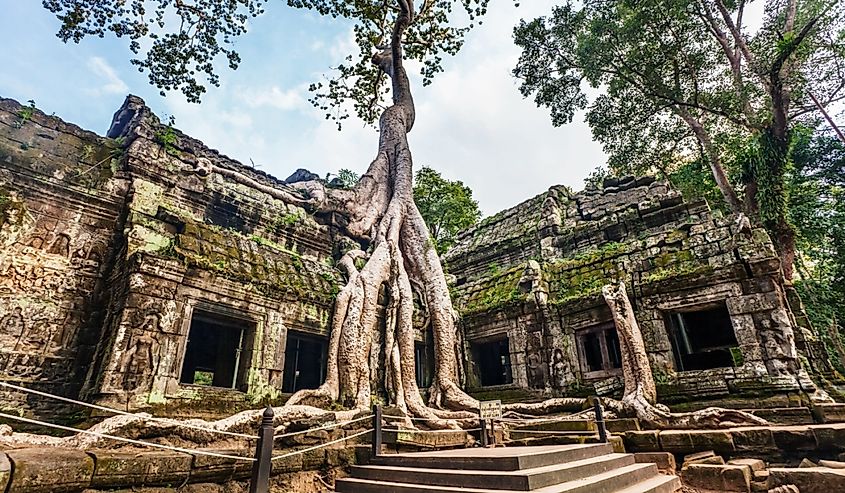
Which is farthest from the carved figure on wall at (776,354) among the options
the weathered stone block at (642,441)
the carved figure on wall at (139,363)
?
the carved figure on wall at (139,363)

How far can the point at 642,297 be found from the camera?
754 centimetres

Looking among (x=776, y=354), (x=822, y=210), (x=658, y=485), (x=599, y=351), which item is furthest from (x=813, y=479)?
(x=822, y=210)

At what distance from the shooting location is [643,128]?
41.8ft

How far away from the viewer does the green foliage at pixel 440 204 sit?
18.7 metres

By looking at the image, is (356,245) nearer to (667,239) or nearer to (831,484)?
(667,239)

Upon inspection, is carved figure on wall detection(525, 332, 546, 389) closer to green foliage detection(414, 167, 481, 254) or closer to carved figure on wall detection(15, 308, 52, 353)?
carved figure on wall detection(15, 308, 52, 353)

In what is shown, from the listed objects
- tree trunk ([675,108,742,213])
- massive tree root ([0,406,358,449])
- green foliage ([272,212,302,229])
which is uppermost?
tree trunk ([675,108,742,213])

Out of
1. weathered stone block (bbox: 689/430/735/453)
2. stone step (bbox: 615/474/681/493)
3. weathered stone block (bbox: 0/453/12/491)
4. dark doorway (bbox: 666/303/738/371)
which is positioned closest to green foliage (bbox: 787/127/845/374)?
dark doorway (bbox: 666/303/738/371)

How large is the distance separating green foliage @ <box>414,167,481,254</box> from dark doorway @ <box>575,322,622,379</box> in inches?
419

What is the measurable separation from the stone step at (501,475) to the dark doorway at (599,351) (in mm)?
3267

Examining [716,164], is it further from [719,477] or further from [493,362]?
[719,477]

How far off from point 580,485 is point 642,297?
514 cm

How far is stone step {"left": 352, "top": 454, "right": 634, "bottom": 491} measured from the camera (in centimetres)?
319

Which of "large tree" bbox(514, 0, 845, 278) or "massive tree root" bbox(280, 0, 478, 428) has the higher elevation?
"large tree" bbox(514, 0, 845, 278)
